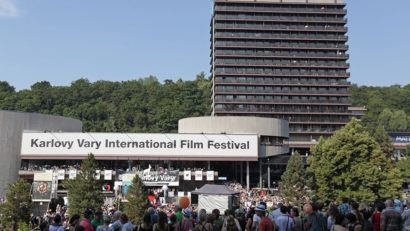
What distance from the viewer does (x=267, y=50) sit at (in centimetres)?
10262

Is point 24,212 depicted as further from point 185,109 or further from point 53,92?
point 53,92

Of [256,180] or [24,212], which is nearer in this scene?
[24,212]

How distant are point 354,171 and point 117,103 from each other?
109m

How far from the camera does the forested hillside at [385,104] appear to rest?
128 m

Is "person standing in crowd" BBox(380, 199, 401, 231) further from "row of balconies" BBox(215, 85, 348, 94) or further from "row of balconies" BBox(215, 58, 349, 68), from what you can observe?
"row of balconies" BBox(215, 58, 349, 68)

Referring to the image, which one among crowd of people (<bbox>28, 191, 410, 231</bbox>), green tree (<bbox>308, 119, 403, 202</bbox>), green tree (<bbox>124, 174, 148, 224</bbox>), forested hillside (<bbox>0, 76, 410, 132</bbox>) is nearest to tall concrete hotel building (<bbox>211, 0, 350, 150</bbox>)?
forested hillside (<bbox>0, 76, 410, 132</bbox>)

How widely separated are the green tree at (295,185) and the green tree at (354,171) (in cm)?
618

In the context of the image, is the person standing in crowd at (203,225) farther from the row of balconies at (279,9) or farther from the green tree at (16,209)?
the row of balconies at (279,9)

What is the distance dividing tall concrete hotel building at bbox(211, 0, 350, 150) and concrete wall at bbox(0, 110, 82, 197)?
43.5 metres

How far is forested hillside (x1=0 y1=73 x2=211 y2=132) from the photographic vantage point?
12875cm

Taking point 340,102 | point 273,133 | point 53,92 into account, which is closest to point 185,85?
point 53,92

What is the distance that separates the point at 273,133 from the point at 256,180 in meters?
9.07

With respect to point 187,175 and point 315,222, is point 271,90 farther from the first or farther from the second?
point 315,222

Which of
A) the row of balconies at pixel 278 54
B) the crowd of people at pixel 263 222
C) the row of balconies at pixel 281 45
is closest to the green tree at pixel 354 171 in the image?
the crowd of people at pixel 263 222
